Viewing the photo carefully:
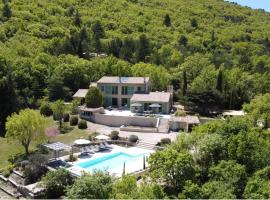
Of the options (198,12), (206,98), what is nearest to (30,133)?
(206,98)

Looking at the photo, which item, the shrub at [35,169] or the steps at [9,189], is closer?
the steps at [9,189]

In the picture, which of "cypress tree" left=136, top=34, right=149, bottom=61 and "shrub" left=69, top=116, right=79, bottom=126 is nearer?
"shrub" left=69, top=116, right=79, bottom=126

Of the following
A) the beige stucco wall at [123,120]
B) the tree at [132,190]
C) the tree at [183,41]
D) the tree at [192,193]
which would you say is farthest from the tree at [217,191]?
the tree at [183,41]

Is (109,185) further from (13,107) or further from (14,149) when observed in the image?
(13,107)

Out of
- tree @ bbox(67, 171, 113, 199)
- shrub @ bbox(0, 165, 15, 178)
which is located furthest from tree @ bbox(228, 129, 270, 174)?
shrub @ bbox(0, 165, 15, 178)

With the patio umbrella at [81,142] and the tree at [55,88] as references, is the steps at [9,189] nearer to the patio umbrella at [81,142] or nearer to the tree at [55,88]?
the patio umbrella at [81,142]

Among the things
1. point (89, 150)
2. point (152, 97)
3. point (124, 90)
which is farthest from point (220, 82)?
point (89, 150)

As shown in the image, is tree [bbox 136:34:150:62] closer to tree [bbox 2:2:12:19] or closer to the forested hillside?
the forested hillside
